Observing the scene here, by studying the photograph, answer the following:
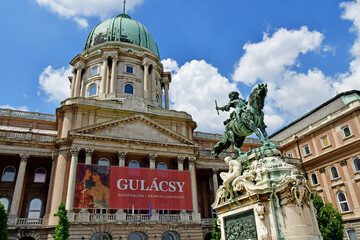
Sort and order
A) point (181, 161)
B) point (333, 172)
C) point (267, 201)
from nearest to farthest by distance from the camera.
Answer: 1. point (267, 201)
2. point (181, 161)
3. point (333, 172)

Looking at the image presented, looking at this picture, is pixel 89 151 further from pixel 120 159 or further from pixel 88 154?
pixel 120 159

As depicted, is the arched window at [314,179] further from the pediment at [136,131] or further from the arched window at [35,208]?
the arched window at [35,208]

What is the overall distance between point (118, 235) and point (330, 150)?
2593 centimetres

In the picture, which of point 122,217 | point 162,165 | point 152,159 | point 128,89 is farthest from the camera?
point 128,89

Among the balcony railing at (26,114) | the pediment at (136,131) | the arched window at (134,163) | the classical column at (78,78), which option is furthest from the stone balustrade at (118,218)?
the classical column at (78,78)

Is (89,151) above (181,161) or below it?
above

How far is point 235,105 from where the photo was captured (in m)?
8.27

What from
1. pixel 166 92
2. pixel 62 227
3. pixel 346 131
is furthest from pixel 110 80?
pixel 346 131

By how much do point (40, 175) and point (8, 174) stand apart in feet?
9.80

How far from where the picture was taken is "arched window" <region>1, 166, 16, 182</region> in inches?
1142

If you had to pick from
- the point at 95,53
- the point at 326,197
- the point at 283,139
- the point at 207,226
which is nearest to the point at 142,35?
the point at 95,53

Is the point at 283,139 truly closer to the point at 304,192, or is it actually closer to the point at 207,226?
the point at 207,226

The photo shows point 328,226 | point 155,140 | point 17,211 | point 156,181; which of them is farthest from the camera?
point 155,140

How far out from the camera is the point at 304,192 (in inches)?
226
